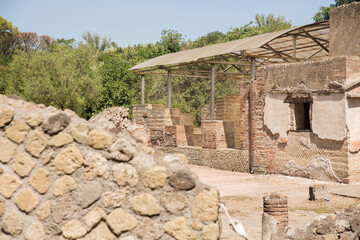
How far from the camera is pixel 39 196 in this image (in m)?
2.86

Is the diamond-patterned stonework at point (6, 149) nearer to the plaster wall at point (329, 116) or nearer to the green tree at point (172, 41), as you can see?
the plaster wall at point (329, 116)

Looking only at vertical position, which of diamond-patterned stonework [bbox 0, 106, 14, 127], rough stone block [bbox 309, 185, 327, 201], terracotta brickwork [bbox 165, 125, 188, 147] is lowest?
rough stone block [bbox 309, 185, 327, 201]

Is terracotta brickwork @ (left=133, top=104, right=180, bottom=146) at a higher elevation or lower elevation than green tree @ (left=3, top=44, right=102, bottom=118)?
lower

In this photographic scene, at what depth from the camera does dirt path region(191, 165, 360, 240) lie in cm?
A: 690

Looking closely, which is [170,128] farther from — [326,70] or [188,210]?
[188,210]

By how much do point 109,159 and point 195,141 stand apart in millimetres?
14231

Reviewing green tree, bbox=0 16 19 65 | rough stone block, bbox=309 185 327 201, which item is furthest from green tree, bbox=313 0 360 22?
green tree, bbox=0 16 19 65

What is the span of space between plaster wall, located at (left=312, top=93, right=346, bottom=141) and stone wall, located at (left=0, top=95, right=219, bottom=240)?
26.5 feet

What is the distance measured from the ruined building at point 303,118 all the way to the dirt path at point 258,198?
516 millimetres

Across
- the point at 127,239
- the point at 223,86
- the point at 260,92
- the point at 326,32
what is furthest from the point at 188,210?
the point at 223,86

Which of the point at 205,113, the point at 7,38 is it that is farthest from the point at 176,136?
the point at 7,38

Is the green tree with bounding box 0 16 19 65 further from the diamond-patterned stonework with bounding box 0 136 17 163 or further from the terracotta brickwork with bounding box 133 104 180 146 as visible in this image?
the diamond-patterned stonework with bounding box 0 136 17 163

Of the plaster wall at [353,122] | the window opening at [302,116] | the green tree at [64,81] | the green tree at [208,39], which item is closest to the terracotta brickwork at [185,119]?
the window opening at [302,116]

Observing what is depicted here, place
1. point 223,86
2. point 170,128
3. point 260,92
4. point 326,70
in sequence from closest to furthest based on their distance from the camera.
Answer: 1. point 326,70
2. point 260,92
3. point 170,128
4. point 223,86
